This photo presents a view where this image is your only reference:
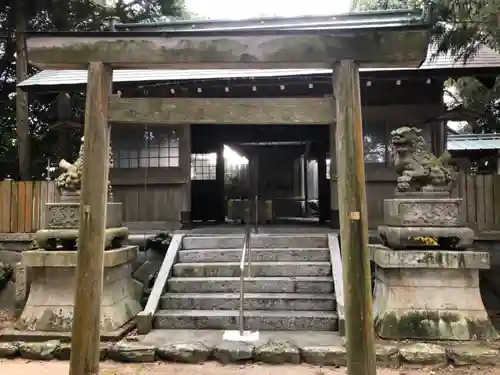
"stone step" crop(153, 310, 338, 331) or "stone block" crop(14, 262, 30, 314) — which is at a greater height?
"stone block" crop(14, 262, 30, 314)

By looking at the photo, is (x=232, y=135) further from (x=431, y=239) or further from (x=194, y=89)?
(x=431, y=239)

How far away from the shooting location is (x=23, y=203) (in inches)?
329

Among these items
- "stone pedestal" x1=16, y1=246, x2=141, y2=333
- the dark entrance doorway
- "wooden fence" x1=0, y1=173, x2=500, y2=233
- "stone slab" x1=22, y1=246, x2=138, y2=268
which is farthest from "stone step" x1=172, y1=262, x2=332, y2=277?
the dark entrance doorway

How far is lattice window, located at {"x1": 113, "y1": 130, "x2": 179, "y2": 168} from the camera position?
10.3 metres

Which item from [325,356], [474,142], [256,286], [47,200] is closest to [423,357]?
[325,356]

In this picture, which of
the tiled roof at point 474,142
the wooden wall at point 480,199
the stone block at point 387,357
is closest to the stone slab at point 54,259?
the stone block at point 387,357

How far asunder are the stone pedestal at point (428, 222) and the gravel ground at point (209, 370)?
1.81 meters

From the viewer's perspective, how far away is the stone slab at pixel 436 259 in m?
5.87

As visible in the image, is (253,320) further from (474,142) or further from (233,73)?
(474,142)

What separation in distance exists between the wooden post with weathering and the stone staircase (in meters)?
2.22

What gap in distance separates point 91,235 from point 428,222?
4761mm

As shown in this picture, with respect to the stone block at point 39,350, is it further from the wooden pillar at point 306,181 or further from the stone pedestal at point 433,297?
the wooden pillar at point 306,181

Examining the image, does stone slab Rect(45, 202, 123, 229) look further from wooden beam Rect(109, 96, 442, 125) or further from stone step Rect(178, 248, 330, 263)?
wooden beam Rect(109, 96, 442, 125)

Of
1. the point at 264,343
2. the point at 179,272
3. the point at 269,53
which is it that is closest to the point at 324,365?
the point at 264,343
